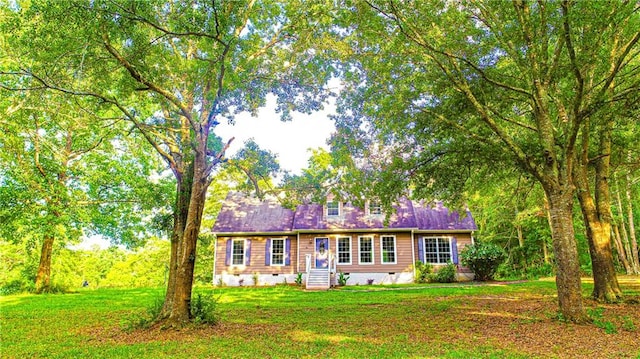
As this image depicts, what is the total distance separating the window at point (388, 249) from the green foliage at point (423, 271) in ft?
4.36

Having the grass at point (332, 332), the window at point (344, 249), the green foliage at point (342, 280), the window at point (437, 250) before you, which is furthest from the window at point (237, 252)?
the window at point (437, 250)

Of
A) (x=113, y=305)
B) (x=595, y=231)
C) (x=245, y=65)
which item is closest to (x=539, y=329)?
(x=595, y=231)

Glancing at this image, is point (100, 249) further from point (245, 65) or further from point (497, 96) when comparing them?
point (497, 96)

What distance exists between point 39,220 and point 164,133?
30.9 ft

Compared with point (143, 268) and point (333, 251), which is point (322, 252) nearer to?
point (333, 251)

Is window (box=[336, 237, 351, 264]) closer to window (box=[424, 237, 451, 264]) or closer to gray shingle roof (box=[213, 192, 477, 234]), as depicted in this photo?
gray shingle roof (box=[213, 192, 477, 234])

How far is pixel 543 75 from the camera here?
7.46 m

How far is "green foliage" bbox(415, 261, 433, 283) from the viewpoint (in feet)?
63.4

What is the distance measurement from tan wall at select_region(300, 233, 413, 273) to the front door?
218 mm

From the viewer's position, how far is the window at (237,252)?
807 inches

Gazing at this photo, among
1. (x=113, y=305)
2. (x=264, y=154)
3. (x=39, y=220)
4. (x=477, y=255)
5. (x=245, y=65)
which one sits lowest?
(x=113, y=305)

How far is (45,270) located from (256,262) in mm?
9603

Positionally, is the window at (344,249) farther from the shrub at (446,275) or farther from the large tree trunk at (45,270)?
the large tree trunk at (45,270)

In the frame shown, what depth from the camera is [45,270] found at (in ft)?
54.5
